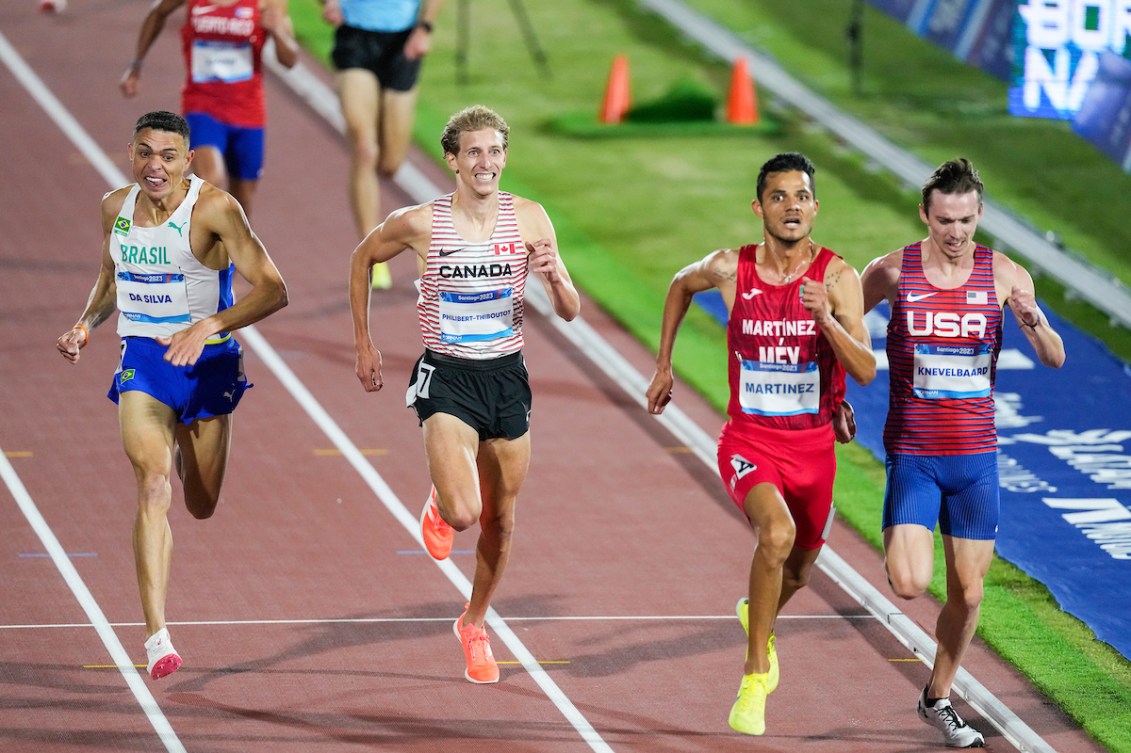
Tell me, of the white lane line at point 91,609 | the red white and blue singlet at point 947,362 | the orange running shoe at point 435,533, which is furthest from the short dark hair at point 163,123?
the red white and blue singlet at point 947,362

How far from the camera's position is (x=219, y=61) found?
42.4ft

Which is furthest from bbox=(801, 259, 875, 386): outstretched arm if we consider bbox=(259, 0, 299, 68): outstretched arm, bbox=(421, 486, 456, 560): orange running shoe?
bbox=(259, 0, 299, 68): outstretched arm

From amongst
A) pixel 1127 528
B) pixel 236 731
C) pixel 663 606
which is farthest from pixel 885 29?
pixel 236 731

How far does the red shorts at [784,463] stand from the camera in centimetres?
759

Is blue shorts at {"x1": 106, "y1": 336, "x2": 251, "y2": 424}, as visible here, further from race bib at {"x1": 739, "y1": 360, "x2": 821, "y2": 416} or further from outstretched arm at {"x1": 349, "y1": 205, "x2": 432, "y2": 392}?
race bib at {"x1": 739, "y1": 360, "x2": 821, "y2": 416}

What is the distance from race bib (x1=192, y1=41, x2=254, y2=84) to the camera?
42.4 ft

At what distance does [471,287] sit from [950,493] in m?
2.08

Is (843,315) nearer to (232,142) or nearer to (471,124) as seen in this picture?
(471,124)

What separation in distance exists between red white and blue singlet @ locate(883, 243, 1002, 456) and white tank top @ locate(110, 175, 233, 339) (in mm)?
2846

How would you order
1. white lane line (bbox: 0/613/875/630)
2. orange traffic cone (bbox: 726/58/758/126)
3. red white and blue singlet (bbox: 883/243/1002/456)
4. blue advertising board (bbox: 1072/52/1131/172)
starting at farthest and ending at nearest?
1. orange traffic cone (bbox: 726/58/758/126)
2. blue advertising board (bbox: 1072/52/1131/172)
3. white lane line (bbox: 0/613/875/630)
4. red white and blue singlet (bbox: 883/243/1002/456)

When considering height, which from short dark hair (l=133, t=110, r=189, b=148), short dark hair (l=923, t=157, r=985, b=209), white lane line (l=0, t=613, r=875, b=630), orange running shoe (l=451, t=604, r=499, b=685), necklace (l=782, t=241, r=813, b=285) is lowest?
white lane line (l=0, t=613, r=875, b=630)

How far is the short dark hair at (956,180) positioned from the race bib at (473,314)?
5.77ft

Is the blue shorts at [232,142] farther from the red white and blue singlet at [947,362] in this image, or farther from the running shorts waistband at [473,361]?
the red white and blue singlet at [947,362]

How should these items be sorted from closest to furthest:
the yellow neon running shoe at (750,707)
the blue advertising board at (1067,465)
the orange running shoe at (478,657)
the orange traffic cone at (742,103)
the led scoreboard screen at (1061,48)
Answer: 1. the yellow neon running shoe at (750,707)
2. the orange running shoe at (478,657)
3. the blue advertising board at (1067,465)
4. the led scoreboard screen at (1061,48)
5. the orange traffic cone at (742,103)
